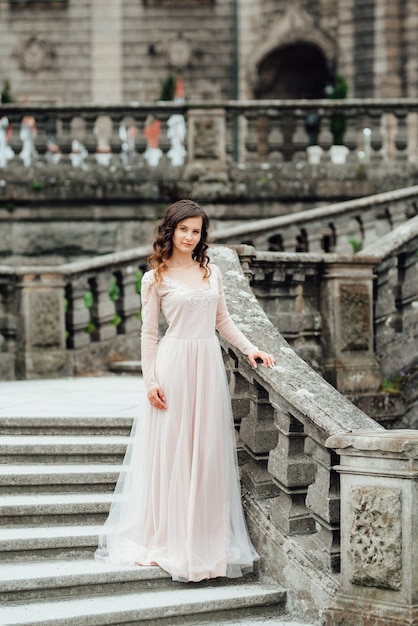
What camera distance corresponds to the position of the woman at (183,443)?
4.91 meters

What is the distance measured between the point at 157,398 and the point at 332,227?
599cm

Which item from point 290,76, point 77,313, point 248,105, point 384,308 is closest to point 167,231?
point 384,308

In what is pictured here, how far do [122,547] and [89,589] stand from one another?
284mm

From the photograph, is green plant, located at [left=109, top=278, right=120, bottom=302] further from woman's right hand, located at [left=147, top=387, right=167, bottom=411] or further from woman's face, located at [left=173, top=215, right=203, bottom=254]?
woman's right hand, located at [left=147, top=387, right=167, bottom=411]

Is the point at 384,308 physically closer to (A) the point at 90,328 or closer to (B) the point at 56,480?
(A) the point at 90,328

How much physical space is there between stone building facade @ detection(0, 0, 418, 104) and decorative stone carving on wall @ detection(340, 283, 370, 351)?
13.4 m

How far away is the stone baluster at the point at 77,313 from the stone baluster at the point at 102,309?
9cm

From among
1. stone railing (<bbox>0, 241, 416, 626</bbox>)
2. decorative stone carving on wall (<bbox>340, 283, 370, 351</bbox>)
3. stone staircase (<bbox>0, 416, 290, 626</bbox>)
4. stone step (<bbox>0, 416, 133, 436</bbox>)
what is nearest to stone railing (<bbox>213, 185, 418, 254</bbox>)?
decorative stone carving on wall (<bbox>340, 283, 370, 351</bbox>)

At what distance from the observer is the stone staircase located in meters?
4.71

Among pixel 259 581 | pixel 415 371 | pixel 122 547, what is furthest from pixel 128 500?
pixel 415 371

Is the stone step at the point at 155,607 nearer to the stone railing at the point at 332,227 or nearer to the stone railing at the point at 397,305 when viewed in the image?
the stone railing at the point at 397,305

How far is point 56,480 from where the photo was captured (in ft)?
18.6

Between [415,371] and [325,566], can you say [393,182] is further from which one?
[325,566]

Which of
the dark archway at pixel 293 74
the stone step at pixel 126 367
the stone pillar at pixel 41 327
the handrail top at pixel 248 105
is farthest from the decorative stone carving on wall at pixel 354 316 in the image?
the dark archway at pixel 293 74
